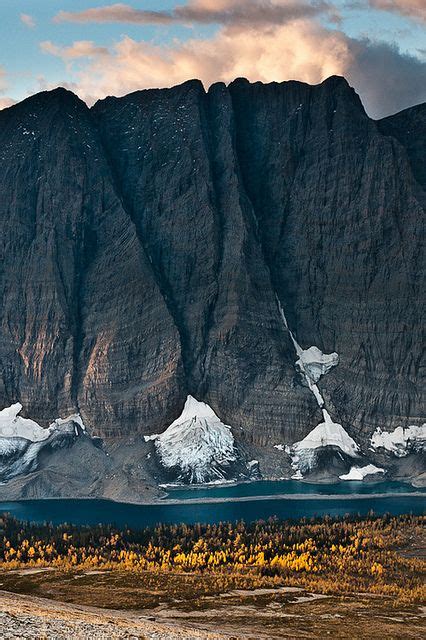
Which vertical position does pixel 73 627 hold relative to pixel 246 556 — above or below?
below

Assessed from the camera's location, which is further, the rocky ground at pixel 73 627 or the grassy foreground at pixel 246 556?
the grassy foreground at pixel 246 556

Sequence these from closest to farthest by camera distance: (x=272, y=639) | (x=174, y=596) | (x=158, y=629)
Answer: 1. (x=158, y=629)
2. (x=272, y=639)
3. (x=174, y=596)

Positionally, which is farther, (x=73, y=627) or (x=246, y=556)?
(x=246, y=556)

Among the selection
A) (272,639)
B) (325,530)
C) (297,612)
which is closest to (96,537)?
(325,530)

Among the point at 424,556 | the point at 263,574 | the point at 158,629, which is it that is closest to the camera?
the point at 158,629

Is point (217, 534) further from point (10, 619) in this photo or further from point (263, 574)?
point (10, 619)

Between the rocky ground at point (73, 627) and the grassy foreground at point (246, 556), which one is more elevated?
the grassy foreground at point (246, 556)

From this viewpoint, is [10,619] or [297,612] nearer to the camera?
[10,619]
